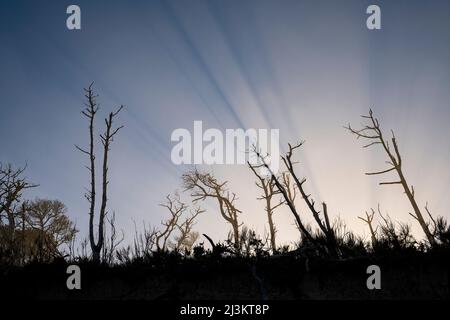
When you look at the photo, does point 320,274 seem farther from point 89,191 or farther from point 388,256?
point 89,191

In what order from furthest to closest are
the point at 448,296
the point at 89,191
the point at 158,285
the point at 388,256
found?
the point at 89,191, the point at 158,285, the point at 388,256, the point at 448,296

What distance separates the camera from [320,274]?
5133 millimetres

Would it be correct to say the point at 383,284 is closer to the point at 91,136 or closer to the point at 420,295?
the point at 420,295

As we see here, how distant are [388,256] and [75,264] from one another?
6.08 metres

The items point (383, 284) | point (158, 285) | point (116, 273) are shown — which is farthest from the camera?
point (116, 273)

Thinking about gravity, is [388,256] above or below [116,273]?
above

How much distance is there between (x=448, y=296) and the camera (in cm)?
407

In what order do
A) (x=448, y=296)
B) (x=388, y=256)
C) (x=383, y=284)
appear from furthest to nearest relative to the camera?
1. (x=388, y=256)
2. (x=383, y=284)
3. (x=448, y=296)

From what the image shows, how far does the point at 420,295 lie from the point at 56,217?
3030 centimetres

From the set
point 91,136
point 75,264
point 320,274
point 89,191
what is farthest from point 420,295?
point 91,136

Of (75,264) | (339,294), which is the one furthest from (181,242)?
(339,294)
